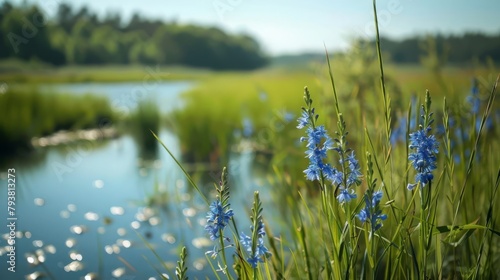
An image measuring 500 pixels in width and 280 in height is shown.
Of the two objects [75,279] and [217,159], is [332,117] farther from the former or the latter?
[75,279]

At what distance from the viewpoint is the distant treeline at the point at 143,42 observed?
10.5 meters

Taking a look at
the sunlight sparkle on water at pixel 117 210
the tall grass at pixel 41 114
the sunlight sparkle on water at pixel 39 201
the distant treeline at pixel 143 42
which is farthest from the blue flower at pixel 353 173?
the distant treeline at pixel 143 42

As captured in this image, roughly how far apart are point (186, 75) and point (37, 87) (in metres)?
4.37

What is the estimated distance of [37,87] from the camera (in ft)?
23.5

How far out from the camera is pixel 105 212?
414cm

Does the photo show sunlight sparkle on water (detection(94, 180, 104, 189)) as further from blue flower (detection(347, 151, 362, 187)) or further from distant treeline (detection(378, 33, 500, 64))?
distant treeline (detection(378, 33, 500, 64))

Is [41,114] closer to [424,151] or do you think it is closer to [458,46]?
[424,151]

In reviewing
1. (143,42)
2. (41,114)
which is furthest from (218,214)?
(143,42)

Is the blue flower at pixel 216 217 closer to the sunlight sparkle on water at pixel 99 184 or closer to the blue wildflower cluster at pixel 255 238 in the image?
the blue wildflower cluster at pixel 255 238

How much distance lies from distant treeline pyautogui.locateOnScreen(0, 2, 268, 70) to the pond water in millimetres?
4678

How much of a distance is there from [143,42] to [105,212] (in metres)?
7.14

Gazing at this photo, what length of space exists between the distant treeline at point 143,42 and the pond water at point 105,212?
468cm

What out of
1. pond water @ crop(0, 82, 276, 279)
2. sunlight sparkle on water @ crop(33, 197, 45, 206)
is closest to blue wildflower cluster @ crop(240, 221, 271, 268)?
pond water @ crop(0, 82, 276, 279)

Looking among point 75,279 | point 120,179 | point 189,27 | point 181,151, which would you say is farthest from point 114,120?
point 75,279
